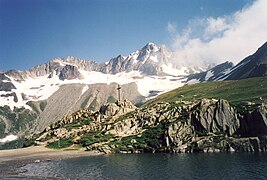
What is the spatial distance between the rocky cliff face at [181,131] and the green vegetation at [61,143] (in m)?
0.51

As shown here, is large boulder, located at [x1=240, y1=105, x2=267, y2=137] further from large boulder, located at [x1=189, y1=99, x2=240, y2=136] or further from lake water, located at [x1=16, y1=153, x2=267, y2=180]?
lake water, located at [x1=16, y1=153, x2=267, y2=180]

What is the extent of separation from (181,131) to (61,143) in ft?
214

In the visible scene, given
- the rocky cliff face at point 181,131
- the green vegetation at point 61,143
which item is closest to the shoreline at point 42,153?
the green vegetation at point 61,143

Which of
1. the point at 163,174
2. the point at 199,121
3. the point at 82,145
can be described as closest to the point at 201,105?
the point at 199,121

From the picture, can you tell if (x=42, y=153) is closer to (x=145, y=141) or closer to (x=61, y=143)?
(x=61, y=143)

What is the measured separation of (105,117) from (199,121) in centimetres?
7015

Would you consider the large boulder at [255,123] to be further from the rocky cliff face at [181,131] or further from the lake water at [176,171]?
the lake water at [176,171]

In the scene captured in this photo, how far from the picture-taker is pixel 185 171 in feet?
267

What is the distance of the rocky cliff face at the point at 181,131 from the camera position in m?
129

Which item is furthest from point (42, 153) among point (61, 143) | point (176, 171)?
point (176, 171)

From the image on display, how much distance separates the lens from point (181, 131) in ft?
465

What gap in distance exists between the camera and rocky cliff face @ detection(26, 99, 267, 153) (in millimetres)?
129250

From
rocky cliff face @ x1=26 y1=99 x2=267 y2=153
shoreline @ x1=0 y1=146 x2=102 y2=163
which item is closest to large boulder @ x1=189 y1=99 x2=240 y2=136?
rocky cliff face @ x1=26 y1=99 x2=267 y2=153

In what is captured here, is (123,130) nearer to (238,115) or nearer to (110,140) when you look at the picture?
(110,140)
